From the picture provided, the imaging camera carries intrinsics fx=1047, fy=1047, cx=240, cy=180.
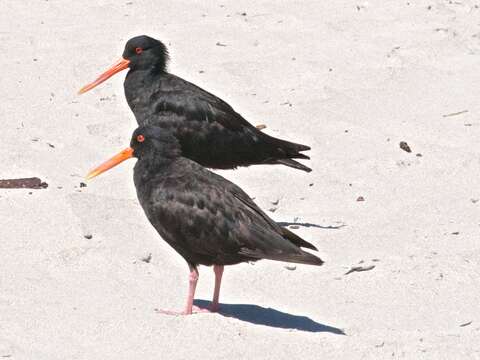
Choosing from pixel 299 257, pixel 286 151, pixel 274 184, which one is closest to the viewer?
pixel 299 257

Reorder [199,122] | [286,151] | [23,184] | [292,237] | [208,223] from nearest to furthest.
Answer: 1. [208,223]
2. [292,237]
3. [23,184]
4. [199,122]
5. [286,151]

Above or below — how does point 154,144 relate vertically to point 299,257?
above

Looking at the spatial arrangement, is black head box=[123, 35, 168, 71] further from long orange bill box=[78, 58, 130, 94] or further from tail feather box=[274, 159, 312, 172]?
tail feather box=[274, 159, 312, 172]

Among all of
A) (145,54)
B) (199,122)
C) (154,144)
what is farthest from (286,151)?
Answer: (154,144)

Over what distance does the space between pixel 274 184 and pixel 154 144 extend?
2.49 metres

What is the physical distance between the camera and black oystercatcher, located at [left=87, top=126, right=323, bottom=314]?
6.54m

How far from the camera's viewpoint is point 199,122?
877 cm

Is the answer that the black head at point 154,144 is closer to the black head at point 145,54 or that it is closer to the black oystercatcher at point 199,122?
the black oystercatcher at point 199,122

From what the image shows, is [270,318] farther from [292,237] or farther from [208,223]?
[208,223]

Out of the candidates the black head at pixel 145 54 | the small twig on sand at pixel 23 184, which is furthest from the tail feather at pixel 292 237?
the black head at pixel 145 54

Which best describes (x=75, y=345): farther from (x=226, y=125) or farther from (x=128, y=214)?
(x=226, y=125)

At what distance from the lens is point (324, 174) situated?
9.26 m

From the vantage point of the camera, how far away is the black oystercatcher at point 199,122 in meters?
8.73

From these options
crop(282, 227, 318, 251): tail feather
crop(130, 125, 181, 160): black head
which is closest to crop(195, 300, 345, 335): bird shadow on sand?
crop(282, 227, 318, 251): tail feather
